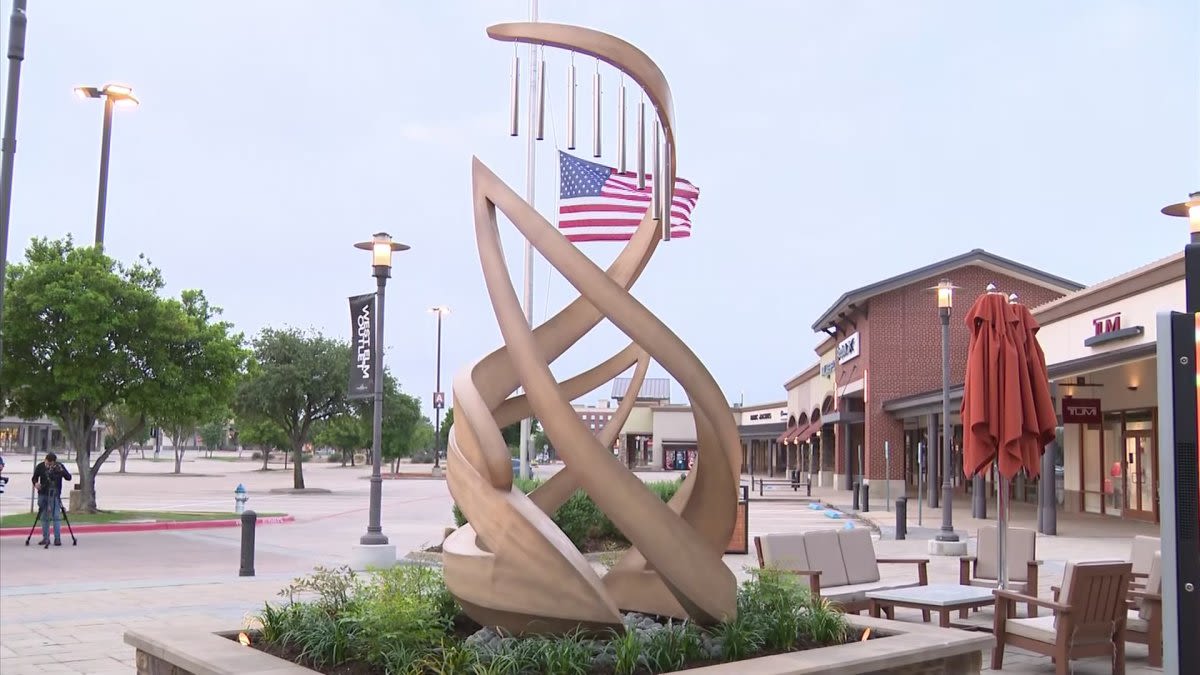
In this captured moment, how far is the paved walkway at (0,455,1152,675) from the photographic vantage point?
373 inches

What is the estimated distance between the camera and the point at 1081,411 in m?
25.9

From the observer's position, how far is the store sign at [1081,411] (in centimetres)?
2586

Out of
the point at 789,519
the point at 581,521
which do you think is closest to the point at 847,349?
the point at 789,519

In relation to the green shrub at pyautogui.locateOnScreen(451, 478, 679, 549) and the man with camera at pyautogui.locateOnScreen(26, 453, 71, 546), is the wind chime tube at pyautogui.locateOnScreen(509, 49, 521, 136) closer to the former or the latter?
the green shrub at pyautogui.locateOnScreen(451, 478, 679, 549)

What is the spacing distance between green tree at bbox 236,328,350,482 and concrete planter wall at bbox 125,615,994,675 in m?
35.3

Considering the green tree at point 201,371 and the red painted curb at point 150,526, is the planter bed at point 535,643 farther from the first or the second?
the green tree at point 201,371

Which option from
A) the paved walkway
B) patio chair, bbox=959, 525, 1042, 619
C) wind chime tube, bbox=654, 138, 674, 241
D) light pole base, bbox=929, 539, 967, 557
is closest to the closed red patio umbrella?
patio chair, bbox=959, 525, 1042, 619

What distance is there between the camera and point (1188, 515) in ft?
10.5

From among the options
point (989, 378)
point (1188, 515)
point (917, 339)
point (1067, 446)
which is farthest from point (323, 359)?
point (1188, 515)

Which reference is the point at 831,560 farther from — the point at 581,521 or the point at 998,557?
the point at 581,521

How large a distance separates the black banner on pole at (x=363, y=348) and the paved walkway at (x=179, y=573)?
114 inches

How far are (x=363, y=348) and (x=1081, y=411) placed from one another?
690 inches

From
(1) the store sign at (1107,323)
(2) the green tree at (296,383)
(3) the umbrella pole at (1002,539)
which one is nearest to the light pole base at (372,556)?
(3) the umbrella pole at (1002,539)

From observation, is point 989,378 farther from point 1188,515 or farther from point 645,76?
point 1188,515
